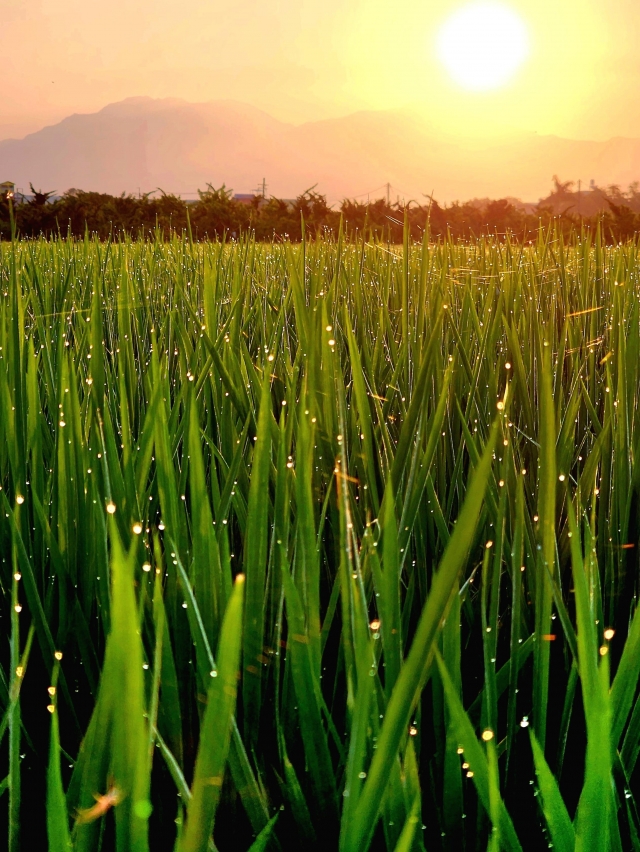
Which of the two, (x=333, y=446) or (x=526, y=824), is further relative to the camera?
(x=333, y=446)

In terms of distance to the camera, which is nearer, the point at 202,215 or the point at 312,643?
the point at 312,643

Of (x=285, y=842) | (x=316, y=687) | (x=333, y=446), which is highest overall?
(x=333, y=446)

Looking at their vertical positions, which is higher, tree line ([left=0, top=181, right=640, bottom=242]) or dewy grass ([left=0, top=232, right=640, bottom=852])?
tree line ([left=0, top=181, right=640, bottom=242])

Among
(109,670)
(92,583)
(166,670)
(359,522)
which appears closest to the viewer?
(109,670)

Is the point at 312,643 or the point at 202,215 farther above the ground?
Answer: the point at 202,215

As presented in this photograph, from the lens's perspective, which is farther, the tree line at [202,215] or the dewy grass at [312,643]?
the tree line at [202,215]

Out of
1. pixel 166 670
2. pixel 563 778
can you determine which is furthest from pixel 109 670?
pixel 563 778

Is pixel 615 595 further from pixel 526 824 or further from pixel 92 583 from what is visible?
pixel 92 583

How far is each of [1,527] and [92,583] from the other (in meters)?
0.16

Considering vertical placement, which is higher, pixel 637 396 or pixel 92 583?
pixel 637 396

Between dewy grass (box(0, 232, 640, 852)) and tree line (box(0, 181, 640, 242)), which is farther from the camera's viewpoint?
tree line (box(0, 181, 640, 242))

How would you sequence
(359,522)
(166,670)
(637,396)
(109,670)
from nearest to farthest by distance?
(109,670), (166,670), (359,522), (637,396)

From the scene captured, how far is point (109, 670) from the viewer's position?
388mm

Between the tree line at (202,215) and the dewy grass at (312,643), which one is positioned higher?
the tree line at (202,215)
